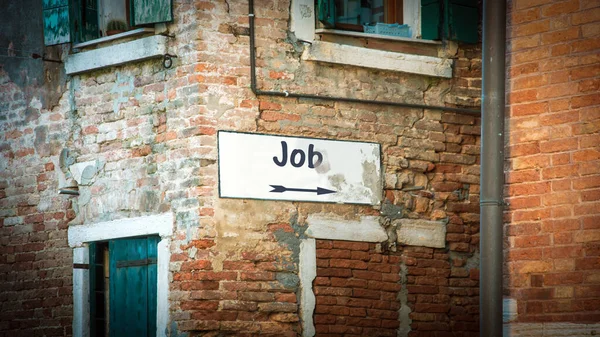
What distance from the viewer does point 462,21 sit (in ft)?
32.9

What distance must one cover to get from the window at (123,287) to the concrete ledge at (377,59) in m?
2.08

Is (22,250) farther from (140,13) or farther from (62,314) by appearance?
(140,13)

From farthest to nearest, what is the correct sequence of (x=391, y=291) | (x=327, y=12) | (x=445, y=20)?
(x=445, y=20)
(x=391, y=291)
(x=327, y=12)

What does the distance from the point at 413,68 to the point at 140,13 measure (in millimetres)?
2407

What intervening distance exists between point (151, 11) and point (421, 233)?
2.99m

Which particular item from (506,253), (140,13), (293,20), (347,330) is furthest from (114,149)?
(506,253)

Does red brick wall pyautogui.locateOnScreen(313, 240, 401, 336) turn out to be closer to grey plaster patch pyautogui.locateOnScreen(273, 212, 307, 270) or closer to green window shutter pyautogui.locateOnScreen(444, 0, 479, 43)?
grey plaster patch pyautogui.locateOnScreen(273, 212, 307, 270)

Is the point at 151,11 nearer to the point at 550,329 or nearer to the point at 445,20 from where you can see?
the point at 445,20

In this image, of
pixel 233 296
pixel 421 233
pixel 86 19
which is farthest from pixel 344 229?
pixel 86 19

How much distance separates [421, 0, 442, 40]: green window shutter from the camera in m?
9.95

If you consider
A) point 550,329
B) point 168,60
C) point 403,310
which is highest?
point 168,60

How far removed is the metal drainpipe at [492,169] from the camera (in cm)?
651

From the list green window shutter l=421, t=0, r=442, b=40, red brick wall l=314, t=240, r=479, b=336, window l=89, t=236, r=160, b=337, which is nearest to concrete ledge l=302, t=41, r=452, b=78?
green window shutter l=421, t=0, r=442, b=40

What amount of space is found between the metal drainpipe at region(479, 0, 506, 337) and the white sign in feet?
8.93
